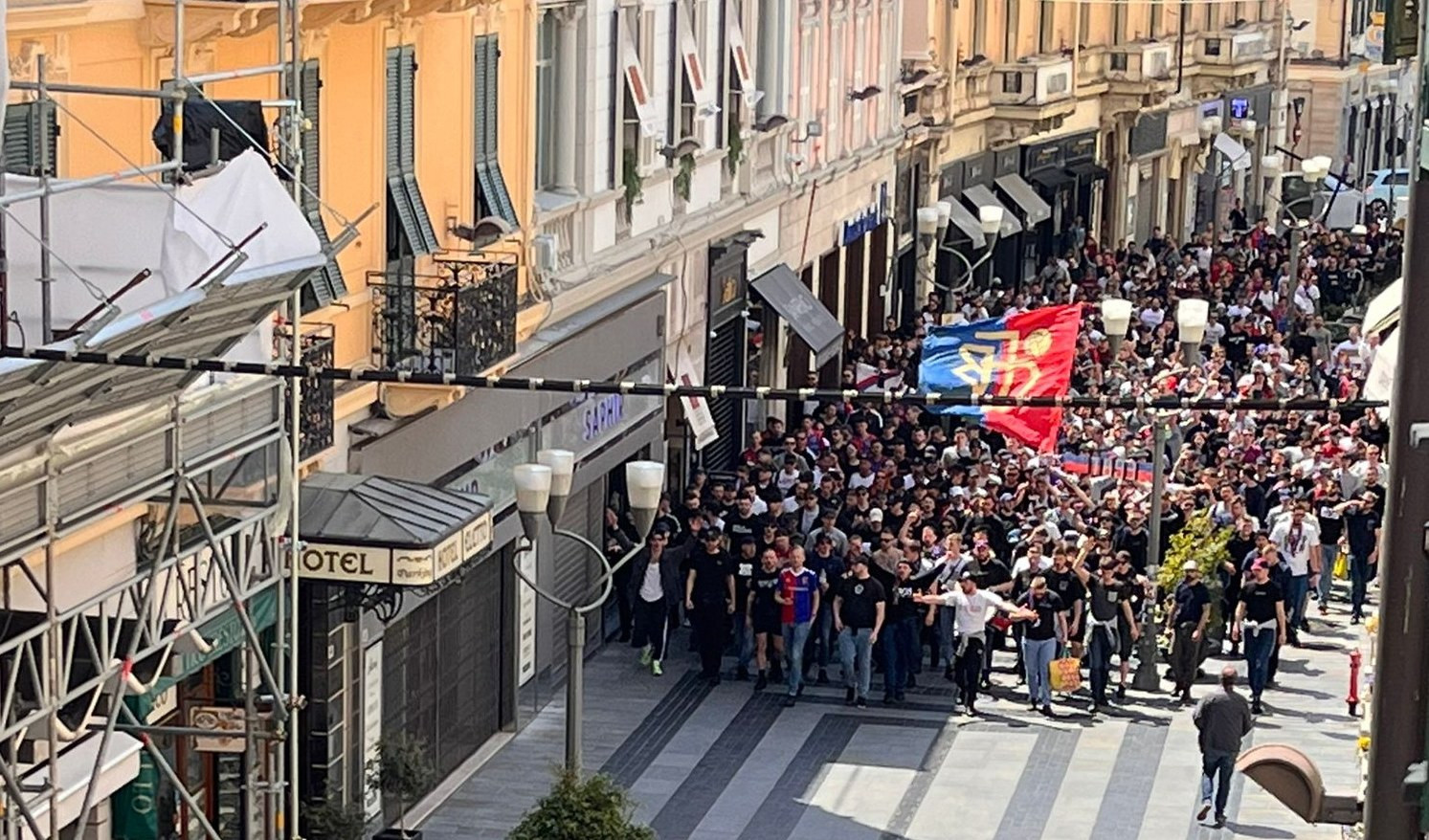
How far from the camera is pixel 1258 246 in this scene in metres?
54.4

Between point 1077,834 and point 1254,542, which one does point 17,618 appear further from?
point 1254,542

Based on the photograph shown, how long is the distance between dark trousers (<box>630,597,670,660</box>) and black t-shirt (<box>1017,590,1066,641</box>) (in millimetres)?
3465

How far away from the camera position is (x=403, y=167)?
23.3 metres

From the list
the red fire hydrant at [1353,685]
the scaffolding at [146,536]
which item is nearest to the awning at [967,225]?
the red fire hydrant at [1353,685]

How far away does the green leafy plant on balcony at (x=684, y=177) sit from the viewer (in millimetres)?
32188

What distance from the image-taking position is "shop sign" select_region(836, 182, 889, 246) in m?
42.3

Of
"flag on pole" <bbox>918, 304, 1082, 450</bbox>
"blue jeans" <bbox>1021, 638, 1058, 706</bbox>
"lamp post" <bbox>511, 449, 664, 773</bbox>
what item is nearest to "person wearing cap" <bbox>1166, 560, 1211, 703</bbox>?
"blue jeans" <bbox>1021, 638, 1058, 706</bbox>

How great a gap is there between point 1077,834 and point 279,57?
8782 millimetres

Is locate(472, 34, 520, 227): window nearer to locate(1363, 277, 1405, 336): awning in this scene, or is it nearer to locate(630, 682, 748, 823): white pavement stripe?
locate(630, 682, 748, 823): white pavement stripe

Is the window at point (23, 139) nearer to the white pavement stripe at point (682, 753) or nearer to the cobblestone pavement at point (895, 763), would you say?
the cobblestone pavement at point (895, 763)

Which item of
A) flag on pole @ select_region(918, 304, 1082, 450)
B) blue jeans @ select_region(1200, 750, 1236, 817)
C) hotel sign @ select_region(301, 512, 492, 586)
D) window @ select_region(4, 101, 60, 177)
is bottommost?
blue jeans @ select_region(1200, 750, 1236, 817)

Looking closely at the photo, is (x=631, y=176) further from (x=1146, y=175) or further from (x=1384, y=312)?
(x=1146, y=175)

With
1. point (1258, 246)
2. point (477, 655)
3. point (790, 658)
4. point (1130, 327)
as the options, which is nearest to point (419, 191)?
point (477, 655)

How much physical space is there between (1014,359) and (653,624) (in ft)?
13.1
